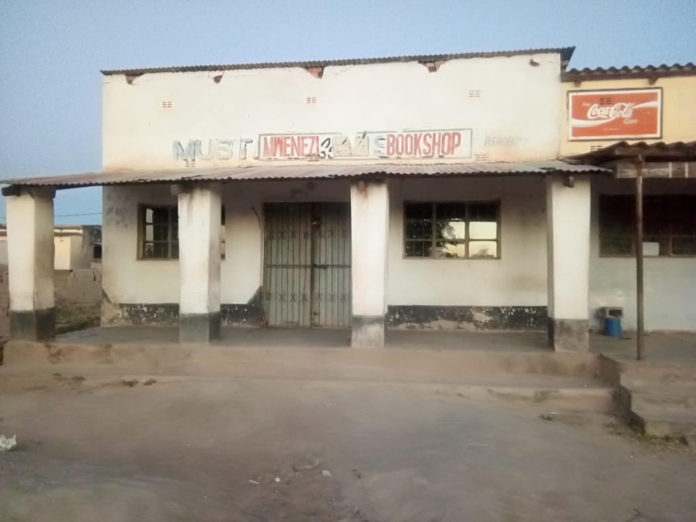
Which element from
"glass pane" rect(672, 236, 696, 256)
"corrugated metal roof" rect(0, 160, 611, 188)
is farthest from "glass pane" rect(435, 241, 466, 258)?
"glass pane" rect(672, 236, 696, 256)

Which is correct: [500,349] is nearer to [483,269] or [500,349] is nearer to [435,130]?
[483,269]

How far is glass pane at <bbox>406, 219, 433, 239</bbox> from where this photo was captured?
10156mm

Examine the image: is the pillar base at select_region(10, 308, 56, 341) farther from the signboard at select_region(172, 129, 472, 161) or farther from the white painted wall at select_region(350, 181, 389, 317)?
the white painted wall at select_region(350, 181, 389, 317)

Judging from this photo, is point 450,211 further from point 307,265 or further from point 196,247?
point 196,247

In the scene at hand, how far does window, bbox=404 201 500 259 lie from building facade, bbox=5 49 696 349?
1.0 inches

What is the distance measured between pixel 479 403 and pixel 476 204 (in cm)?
417

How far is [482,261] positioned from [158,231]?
609 cm

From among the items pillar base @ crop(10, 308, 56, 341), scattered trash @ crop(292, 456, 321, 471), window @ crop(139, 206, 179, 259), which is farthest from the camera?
window @ crop(139, 206, 179, 259)

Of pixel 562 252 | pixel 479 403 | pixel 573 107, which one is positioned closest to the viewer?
pixel 479 403

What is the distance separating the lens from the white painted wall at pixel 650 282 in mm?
9602

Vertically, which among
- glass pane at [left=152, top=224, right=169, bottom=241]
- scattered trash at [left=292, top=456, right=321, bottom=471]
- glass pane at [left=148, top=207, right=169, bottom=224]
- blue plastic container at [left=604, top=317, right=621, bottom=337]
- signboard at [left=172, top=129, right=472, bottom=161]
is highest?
signboard at [left=172, top=129, right=472, bottom=161]

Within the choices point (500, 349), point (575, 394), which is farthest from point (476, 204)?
point (575, 394)

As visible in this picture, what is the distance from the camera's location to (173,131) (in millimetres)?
10297

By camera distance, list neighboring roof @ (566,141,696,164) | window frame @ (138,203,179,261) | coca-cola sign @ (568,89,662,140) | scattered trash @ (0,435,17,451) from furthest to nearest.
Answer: window frame @ (138,203,179,261) → coca-cola sign @ (568,89,662,140) → neighboring roof @ (566,141,696,164) → scattered trash @ (0,435,17,451)
